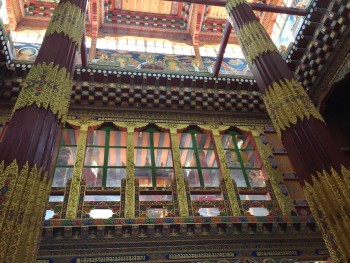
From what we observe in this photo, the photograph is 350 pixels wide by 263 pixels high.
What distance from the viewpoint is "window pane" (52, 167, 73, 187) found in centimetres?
810

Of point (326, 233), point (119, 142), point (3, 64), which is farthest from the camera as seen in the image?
point (119, 142)

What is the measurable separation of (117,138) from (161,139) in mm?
1174

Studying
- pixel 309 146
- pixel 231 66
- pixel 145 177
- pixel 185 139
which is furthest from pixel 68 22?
pixel 231 66

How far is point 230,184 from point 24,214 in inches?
194

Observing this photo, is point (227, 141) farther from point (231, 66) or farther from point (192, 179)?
point (231, 66)

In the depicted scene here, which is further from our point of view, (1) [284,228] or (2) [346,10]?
(2) [346,10]

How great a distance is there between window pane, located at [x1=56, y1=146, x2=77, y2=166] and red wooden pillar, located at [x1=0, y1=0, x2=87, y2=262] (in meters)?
3.15

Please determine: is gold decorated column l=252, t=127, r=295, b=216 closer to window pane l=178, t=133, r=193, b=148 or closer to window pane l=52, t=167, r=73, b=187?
window pane l=178, t=133, r=193, b=148

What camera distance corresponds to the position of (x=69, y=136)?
29.8 feet

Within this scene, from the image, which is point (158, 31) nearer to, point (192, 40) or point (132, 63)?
point (192, 40)

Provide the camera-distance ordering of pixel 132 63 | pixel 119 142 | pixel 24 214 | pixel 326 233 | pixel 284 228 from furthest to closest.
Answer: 1. pixel 132 63
2. pixel 119 142
3. pixel 284 228
4. pixel 326 233
5. pixel 24 214

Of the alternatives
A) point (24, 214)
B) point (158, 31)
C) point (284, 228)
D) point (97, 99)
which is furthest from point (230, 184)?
point (158, 31)

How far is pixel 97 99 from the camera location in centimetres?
908

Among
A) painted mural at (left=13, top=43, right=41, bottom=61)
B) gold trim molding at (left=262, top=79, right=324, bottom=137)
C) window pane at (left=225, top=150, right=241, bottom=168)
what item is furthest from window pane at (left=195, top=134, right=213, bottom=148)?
painted mural at (left=13, top=43, right=41, bottom=61)
